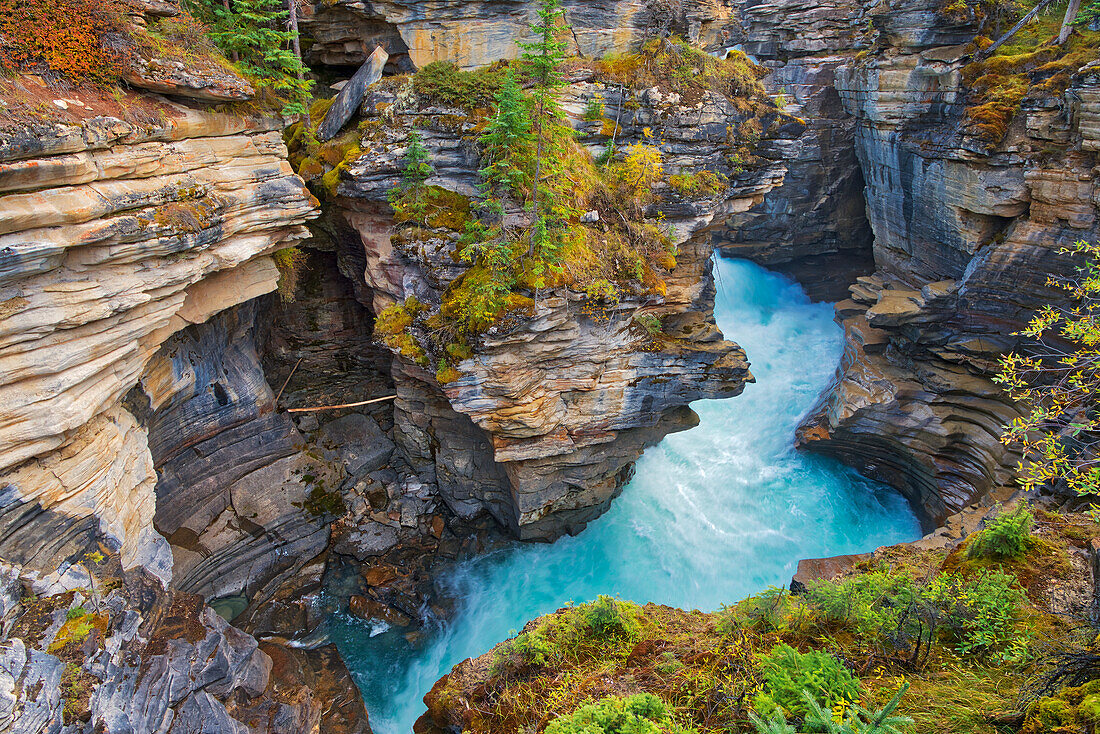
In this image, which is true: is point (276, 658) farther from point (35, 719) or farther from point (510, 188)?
point (510, 188)

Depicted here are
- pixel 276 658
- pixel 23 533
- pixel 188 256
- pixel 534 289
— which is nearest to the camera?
pixel 23 533

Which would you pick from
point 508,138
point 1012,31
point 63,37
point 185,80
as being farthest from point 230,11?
point 1012,31

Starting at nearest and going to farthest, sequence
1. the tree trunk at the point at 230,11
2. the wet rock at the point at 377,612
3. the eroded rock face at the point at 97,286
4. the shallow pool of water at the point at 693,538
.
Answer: the eroded rock face at the point at 97,286
the tree trunk at the point at 230,11
the shallow pool of water at the point at 693,538
the wet rock at the point at 377,612

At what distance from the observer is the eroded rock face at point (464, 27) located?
1648 centimetres

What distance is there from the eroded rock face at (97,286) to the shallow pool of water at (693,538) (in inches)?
303

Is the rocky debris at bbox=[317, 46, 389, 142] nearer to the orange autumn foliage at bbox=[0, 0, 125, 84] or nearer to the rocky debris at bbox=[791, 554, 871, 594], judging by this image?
the orange autumn foliage at bbox=[0, 0, 125, 84]

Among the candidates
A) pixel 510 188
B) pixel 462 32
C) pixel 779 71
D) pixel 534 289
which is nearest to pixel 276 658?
pixel 534 289

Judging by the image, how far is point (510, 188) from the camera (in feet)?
47.6

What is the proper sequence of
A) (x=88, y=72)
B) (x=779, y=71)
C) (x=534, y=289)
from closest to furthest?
(x=88, y=72)
(x=534, y=289)
(x=779, y=71)

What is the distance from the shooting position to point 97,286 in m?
10.3

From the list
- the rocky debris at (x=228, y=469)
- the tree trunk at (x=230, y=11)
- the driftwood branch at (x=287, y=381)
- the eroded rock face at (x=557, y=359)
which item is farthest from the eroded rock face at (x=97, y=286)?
the driftwood branch at (x=287, y=381)

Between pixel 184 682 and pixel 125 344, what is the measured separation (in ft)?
23.5

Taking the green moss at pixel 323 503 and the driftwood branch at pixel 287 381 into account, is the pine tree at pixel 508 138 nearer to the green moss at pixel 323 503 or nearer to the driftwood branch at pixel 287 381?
the driftwood branch at pixel 287 381

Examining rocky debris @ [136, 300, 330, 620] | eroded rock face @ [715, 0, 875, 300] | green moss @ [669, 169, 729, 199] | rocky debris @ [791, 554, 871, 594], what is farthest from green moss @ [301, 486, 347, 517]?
eroded rock face @ [715, 0, 875, 300]
